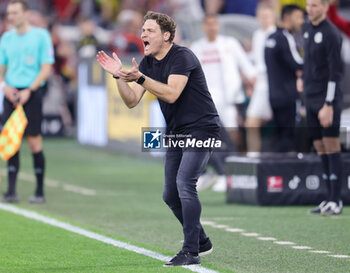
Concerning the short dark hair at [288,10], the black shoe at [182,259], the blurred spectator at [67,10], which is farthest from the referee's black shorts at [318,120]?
the blurred spectator at [67,10]

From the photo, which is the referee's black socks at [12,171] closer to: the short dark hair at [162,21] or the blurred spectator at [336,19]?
the short dark hair at [162,21]

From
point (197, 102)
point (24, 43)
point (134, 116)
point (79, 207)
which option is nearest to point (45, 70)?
point (24, 43)

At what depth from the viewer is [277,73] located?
13.7 meters

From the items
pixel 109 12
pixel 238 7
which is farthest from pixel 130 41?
pixel 109 12

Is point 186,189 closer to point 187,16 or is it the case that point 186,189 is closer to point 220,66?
point 220,66

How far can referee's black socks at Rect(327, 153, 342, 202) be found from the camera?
10828 millimetres

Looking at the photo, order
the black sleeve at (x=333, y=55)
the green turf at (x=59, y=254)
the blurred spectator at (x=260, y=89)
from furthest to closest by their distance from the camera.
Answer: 1. the blurred spectator at (x=260, y=89)
2. the black sleeve at (x=333, y=55)
3. the green turf at (x=59, y=254)

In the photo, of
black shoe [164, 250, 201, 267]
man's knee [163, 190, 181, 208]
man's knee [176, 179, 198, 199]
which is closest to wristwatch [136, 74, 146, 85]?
man's knee [176, 179, 198, 199]

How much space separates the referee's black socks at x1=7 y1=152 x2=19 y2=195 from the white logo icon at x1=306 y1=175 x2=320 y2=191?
337 centimetres

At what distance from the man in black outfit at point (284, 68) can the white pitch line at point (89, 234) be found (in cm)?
411

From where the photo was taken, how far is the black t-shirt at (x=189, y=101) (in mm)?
7621

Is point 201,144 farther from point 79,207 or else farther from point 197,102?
point 79,207

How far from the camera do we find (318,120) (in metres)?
10.8

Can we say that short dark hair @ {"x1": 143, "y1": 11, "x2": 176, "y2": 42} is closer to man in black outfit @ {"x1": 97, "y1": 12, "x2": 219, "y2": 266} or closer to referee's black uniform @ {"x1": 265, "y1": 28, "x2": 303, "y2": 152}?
man in black outfit @ {"x1": 97, "y1": 12, "x2": 219, "y2": 266}
